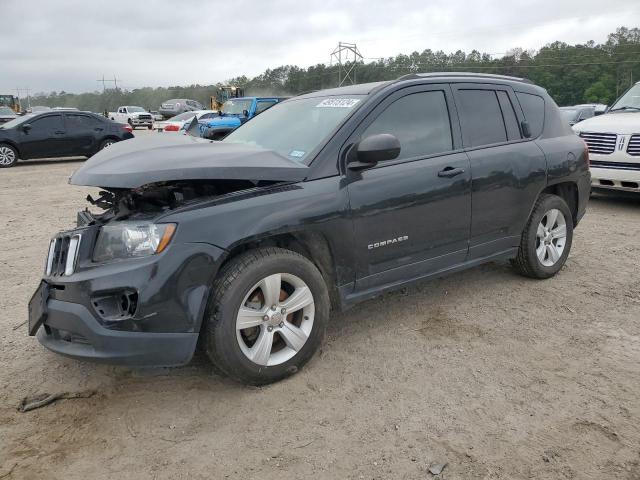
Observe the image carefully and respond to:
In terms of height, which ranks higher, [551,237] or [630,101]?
[630,101]

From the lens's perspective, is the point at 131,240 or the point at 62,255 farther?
the point at 62,255

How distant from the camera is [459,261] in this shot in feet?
12.9

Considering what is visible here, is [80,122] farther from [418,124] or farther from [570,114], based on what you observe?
[570,114]

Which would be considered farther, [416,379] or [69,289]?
[416,379]

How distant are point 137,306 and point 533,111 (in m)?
3.78

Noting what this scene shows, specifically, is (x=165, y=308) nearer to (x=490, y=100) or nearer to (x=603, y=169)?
(x=490, y=100)

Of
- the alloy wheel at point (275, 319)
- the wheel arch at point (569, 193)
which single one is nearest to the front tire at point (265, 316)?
the alloy wheel at point (275, 319)

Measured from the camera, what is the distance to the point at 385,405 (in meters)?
2.79

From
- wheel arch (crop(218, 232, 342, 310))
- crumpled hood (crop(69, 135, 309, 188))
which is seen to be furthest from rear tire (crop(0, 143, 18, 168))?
wheel arch (crop(218, 232, 342, 310))

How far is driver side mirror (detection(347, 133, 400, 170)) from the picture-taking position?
3.11m

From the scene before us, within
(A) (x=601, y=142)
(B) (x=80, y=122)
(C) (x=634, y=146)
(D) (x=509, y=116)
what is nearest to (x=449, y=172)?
(D) (x=509, y=116)

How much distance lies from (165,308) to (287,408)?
2.87ft

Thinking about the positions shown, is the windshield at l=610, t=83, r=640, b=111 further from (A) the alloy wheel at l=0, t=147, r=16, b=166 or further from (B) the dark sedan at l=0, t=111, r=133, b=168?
(A) the alloy wheel at l=0, t=147, r=16, b=166

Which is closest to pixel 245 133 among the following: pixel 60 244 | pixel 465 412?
pixel 60 244
